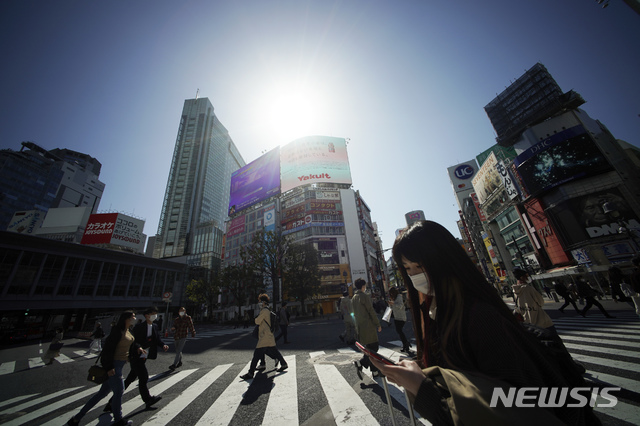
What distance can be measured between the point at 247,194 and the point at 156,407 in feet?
144

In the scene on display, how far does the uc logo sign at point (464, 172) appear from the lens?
4949 centimetres

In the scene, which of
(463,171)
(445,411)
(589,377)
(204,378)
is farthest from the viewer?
(463,171)

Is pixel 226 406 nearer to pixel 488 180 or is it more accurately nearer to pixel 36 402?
pixel 36 402

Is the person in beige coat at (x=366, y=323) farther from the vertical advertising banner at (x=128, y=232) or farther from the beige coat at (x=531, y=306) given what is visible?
the vertical advertising banner at (x=128, y=232)

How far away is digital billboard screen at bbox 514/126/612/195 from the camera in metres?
23.0

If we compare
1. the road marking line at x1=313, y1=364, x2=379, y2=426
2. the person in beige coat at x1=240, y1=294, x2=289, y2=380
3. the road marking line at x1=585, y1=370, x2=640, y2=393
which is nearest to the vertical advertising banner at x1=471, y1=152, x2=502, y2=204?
the road marking line at x1=585, y1=370, x2=640, y2=393

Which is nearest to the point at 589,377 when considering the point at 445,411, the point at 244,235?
the point at 445,411

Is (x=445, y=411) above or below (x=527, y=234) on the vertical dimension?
below

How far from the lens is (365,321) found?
15.9ft

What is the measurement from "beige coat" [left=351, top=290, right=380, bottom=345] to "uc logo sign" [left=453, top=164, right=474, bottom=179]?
54.4m

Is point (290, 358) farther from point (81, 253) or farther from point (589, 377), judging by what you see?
point (81, 253)

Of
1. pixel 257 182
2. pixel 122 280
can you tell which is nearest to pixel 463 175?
pixel 257 182

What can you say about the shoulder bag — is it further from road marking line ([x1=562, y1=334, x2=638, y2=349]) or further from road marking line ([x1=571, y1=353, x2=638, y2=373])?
road marking line ([x1=562, y1=334, x2=638, y2=349])

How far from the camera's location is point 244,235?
2021 inches
